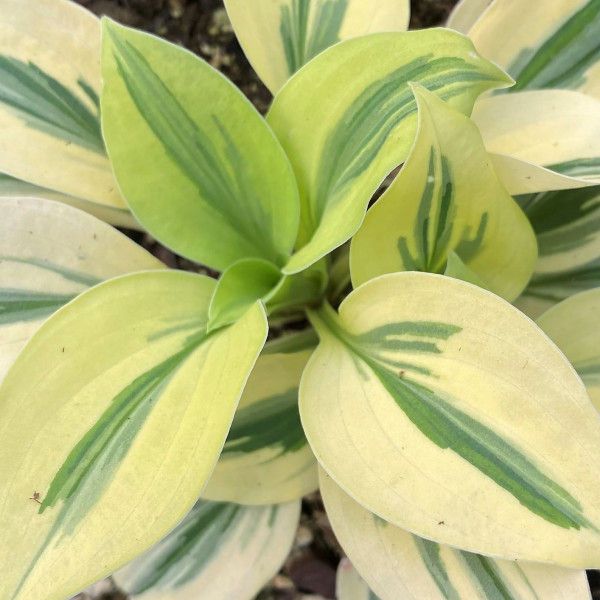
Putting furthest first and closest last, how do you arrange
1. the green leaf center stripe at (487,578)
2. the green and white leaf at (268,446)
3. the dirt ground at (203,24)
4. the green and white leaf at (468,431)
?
1. the dirt ground at (203,24)
2. the green and white leaf at (268,446)
3. the green leaf center stripe at (487,578)
4. the green and white leaf at (468,431)

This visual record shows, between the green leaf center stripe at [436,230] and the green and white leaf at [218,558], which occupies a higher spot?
the green leaf center stripe at [436,230]

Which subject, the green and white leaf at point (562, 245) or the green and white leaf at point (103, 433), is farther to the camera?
the green and white leaf at point (562, 245)

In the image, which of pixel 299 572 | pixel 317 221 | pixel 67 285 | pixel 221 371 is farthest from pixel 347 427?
pixel 299 572

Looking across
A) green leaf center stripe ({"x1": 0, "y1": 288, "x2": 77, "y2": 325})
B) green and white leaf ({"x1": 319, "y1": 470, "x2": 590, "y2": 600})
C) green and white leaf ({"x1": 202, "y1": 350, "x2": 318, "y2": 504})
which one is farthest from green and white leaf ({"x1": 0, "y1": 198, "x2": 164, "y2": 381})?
green and white leaf ({"x1": 319, "y1": 470, "x2": 590, "y2": 600})

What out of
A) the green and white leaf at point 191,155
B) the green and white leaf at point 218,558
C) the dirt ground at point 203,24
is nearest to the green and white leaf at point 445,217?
the green and white leaf at point 191,155

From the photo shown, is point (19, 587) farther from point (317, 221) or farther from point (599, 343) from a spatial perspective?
point (599, 343)

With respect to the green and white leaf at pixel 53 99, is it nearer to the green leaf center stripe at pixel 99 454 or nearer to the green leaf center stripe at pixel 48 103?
the green leaf center stripe at pixel 48 103

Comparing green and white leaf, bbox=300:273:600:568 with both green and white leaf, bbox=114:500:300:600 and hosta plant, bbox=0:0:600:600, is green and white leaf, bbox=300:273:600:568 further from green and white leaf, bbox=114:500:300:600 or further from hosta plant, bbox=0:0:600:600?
green and white leaf, bbox=114:500:300:600
